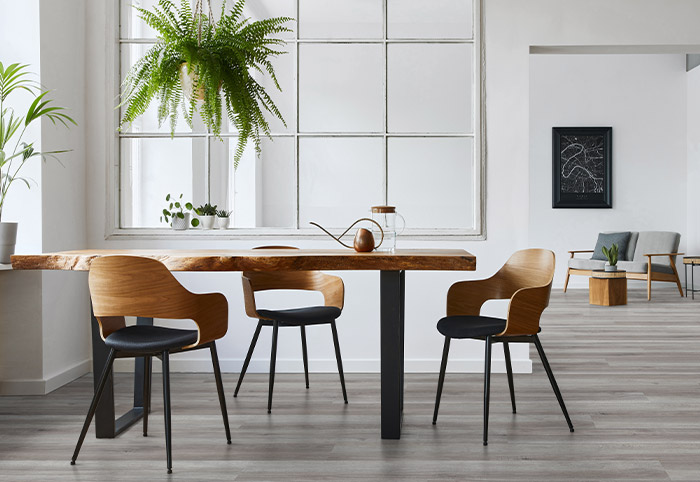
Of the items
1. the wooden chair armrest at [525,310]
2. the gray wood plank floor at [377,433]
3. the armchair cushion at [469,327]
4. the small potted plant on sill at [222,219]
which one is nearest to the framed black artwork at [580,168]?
the gray wood plank floor at [377,433]

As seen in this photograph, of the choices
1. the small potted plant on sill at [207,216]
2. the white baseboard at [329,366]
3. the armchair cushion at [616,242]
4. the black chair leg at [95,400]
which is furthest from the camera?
the armchair cushion at [616,242]

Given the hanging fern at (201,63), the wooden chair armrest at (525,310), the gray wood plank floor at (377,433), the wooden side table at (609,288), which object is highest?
the hanging fern at (201,63)

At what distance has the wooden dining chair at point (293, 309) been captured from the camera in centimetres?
326

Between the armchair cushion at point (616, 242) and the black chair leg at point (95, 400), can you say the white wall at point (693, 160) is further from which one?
the black chair leg at point (95, 400)

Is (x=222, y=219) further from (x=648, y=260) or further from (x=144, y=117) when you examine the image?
(x=648, y=260)

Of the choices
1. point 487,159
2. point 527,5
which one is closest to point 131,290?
point 487,159

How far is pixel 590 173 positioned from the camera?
Answer: 9.91m

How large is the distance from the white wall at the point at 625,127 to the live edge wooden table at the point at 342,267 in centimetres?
771

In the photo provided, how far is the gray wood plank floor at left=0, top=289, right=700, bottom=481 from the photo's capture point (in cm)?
242

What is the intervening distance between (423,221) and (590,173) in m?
6.59

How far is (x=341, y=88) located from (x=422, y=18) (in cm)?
69

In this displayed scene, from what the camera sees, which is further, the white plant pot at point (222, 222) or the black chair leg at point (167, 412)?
the white plant pot at point (222, 222)

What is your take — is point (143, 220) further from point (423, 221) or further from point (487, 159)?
point (487, 159)

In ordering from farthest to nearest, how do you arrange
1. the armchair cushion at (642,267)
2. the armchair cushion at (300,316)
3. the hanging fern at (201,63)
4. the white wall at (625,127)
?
1. the white wall at (625,127)
2. the armchair cushion at (642,267)
3. the armchair cushion at (300,316)
4. the hanging fern at (201,63)
